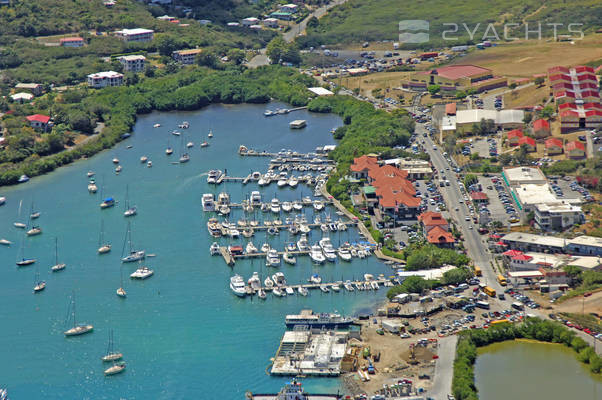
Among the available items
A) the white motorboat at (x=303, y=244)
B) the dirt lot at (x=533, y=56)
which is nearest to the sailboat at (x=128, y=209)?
the white motorboat at (x=303, y=244)

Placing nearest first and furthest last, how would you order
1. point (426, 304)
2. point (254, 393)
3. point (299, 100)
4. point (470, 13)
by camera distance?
1. point (254, 393)
2. point (426, 304)
3. point (299, 100)
4. point (470, 13)

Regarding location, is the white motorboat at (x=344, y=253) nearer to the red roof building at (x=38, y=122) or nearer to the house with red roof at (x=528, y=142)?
the house with red roof at (x=528, y=142)

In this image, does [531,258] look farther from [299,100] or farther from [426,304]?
[299,100]

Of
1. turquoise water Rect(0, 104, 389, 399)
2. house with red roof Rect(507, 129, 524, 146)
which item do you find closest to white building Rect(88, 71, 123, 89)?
turquoise water Rect(0, 104, 389, 399)

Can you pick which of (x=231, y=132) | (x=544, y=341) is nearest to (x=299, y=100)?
(x=231, y=132)

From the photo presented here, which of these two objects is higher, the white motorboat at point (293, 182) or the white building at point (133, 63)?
the white building at point (133, 63)

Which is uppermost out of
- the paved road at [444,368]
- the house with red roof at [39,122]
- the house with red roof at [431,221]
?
the house with red roof at [39,122]
